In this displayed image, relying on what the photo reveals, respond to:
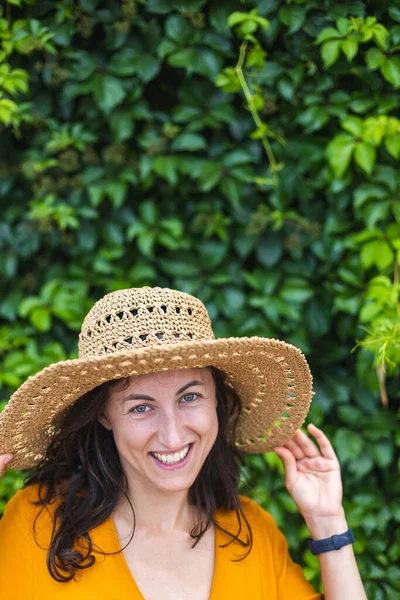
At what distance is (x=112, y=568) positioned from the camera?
1.71 metres

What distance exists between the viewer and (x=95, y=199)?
7.75 ft

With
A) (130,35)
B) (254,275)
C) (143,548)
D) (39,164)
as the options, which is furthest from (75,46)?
(143,548)

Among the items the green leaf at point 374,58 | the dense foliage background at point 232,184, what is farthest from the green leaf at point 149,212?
the green leaf at point 374,58

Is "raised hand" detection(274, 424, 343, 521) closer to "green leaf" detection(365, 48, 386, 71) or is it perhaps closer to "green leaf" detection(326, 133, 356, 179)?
"green leaf" detection(326, 133, 356, 179)

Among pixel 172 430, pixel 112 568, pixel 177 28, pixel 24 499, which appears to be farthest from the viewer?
pixel 177 28

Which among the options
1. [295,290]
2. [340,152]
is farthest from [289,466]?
[340,152]

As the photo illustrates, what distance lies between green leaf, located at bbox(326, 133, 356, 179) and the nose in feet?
3.40

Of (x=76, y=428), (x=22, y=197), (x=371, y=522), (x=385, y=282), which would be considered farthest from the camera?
(x=22, y=197)

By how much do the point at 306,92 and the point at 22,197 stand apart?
108 cm

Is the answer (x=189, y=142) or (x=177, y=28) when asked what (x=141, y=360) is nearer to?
(x=189, y=142)

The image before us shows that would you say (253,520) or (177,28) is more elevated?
(177,28)

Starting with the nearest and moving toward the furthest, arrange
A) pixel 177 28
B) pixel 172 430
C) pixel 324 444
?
pixel 172 430 → pixel 324 444 → pixel 177 28

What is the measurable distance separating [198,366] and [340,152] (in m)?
1.00

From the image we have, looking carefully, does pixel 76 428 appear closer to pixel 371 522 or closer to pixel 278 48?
pixel 371 522
